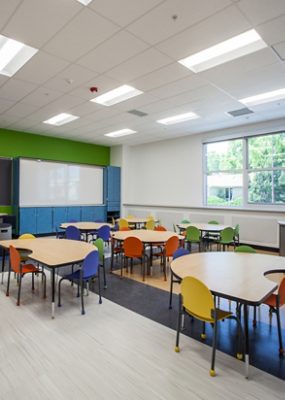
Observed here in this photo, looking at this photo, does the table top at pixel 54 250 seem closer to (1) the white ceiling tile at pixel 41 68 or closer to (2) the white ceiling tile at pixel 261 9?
(1) the white ceiling tile at pixel 41 68

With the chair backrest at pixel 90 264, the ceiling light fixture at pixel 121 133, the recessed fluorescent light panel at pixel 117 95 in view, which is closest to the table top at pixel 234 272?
the chair backrest at pixel 90 264

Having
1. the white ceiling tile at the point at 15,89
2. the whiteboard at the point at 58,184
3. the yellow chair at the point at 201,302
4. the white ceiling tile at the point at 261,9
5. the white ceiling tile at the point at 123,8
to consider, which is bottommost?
the yellow chair at the point at 201,302

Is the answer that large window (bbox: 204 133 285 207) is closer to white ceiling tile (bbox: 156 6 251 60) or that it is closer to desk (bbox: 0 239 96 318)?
white ceiling tile (bbox: 156 6 251 60)

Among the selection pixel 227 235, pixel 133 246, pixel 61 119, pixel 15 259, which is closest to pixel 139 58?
pixel 133 246

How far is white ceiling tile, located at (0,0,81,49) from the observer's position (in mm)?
2766

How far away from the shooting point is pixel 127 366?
87.4 inches

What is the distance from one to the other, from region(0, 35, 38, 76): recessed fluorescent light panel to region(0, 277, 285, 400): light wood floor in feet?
11.5

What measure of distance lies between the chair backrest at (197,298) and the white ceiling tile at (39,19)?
2.95 metres

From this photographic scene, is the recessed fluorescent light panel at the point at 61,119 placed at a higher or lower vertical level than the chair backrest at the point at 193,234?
higher

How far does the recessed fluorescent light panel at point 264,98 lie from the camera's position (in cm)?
519

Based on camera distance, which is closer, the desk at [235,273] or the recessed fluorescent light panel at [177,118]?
the desk at [235,273]

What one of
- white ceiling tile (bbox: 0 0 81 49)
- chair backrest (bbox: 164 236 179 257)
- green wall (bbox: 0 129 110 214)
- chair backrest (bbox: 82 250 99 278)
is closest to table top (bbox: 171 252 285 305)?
chair backrest (bbox: 82 250 99 278)

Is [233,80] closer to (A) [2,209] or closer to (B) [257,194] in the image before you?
(B) [257,194]

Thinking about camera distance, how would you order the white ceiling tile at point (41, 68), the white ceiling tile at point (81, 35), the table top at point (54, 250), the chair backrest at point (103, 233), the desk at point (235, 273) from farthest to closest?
the chair backrest at point (103, 233) → the white ceiling tile at point (41, 68) → the table top at point (54, 250) → the white ceiling tile at point (81, 35) → the desk at point (235, 273)
